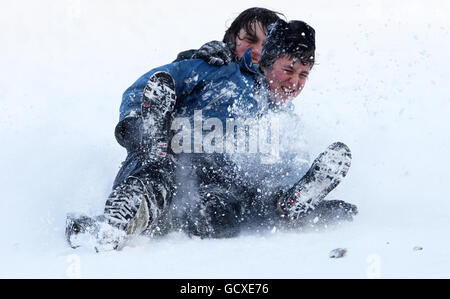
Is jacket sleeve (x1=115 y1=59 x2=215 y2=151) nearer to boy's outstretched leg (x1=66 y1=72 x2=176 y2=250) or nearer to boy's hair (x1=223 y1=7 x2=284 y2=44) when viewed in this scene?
boy's outstretched leg (x1=66 y1=72 x2=176 y2=250)

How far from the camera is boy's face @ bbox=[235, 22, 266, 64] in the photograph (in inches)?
114

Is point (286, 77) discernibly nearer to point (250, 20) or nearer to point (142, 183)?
point (250, 20)

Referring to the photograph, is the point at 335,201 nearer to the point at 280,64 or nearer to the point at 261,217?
the point at 261,217

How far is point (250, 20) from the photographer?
298 cm

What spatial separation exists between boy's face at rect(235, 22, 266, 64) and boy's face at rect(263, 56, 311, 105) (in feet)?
0.91

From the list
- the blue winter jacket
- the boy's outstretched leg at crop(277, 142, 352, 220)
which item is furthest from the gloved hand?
the boy's outstretched leg at crop(277, 142, 352, 220)

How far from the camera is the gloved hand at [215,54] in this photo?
102 inches

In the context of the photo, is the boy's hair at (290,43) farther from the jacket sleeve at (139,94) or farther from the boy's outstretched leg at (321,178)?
the boy's outstretched leg at (321,178)

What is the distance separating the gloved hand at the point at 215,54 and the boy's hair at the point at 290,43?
16 cm

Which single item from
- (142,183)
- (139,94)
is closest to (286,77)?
(139,94)

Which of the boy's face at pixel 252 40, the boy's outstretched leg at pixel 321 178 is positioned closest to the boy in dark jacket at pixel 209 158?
the boy's outstretched leg at pixel 321 178

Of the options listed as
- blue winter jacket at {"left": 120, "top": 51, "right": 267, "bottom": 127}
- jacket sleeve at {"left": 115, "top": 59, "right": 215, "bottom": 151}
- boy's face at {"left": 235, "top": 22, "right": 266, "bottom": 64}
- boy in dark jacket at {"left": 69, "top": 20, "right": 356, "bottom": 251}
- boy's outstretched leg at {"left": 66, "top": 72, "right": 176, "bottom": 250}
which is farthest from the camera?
boy's face at {"left": 235, "top": 22, "right": 266, "bottom": 64}

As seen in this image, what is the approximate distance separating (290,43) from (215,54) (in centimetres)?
32

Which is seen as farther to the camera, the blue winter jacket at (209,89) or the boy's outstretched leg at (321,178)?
the blue winter jacket at (209,89)
